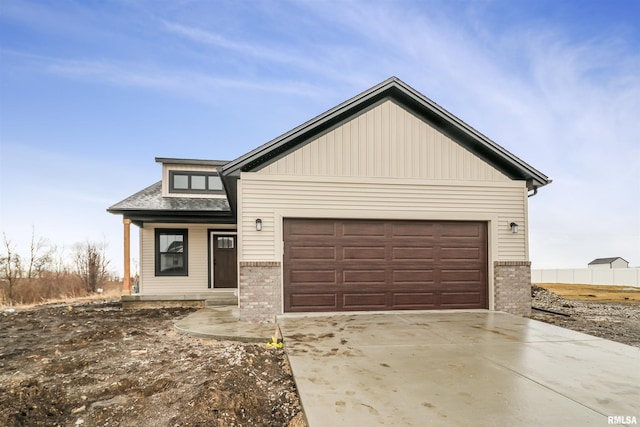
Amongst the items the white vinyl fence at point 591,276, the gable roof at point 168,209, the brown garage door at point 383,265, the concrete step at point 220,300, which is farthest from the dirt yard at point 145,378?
the white vinyl fence at point 591,276

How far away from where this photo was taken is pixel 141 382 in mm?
4480

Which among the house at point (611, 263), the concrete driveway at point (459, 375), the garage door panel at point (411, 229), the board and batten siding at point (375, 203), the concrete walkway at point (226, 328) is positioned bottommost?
the house at point (611, 263)

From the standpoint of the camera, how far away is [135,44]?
1200 cm

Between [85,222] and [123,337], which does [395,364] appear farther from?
[85,222]

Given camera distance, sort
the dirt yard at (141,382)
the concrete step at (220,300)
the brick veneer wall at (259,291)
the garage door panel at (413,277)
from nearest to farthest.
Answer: the dirt yard at (141,382)
the brick veneer wall at (259,291)
the garage door panel at (413,277)
the concrete step at (220,300)

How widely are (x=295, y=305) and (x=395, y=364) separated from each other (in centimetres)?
393

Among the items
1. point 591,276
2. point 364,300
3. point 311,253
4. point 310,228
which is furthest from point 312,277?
point 591,276

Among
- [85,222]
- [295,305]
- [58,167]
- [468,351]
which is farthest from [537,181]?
[85,222]

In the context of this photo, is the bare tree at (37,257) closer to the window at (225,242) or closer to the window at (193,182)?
the window at (193,182)

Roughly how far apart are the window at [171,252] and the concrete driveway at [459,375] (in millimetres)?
7348

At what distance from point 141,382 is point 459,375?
393 cm

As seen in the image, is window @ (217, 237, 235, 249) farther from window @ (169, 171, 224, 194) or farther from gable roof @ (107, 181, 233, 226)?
window @ (169, 171, 224, 194)

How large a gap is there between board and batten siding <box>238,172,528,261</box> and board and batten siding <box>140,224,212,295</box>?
19.0ft

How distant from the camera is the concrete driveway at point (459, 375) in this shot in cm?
324
